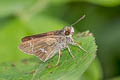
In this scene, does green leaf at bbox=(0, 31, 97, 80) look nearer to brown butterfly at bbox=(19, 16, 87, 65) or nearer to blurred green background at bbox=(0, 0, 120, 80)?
brown butterfly at bbox=(19, 16, 87, 65)

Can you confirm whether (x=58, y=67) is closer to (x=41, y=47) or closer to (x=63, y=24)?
(x=41, y=47)

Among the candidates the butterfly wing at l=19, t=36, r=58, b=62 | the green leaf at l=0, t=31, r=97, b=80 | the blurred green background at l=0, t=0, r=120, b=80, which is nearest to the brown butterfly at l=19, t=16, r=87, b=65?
the butterfly wing at l=19, t=36, r=58, b=62

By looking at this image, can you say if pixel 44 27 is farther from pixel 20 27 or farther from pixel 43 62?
pixel 43 62

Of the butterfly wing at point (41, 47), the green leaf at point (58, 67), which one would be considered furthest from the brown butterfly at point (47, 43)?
the green leaf at point (58, 67)

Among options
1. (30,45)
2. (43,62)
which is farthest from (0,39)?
(43,62)

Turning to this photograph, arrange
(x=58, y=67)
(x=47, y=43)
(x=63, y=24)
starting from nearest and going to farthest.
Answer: (x=58, y=67)
(x=47, y=43)
(x=63, y=24)

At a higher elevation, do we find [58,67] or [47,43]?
[47,43]

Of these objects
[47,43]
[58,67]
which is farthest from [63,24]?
[58,67]
